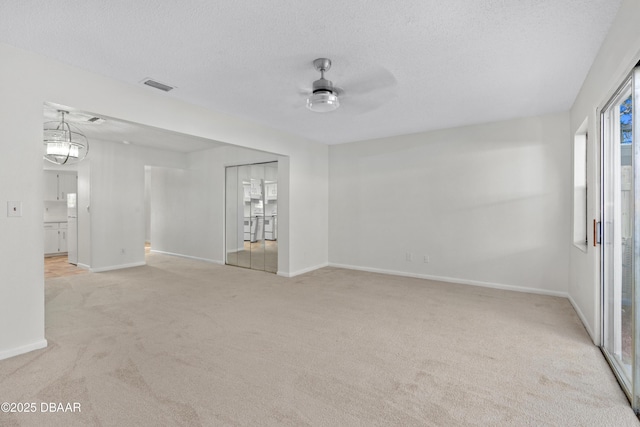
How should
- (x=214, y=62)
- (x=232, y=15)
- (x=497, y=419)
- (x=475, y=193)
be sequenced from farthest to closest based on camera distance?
(x=475, y=193) < (x=214, y=62) < (x=232, y=15) < (x=497, y=419)

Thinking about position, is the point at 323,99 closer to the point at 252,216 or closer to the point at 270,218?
the point at 270,218

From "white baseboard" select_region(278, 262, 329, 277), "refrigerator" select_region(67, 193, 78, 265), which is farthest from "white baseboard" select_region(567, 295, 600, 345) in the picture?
"refrigerator" select_region(67, 193, 78, 265)

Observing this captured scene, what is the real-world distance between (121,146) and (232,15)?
5384mm

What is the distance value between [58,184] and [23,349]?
268 inches

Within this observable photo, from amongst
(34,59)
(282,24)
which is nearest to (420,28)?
(282,24)

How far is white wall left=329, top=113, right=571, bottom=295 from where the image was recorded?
4.33 metres

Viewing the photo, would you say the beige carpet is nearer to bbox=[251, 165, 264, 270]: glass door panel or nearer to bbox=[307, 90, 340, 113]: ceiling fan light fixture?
bbox=[251, 165, 264, 270]: glass door panel

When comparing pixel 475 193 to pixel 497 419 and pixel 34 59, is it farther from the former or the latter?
pixel 34 59

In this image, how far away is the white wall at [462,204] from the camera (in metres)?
4.33

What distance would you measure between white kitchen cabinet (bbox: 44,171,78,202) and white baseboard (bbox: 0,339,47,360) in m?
6.54

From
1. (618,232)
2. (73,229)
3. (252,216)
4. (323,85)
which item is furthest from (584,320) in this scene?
(73,229)

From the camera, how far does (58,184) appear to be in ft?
25.3

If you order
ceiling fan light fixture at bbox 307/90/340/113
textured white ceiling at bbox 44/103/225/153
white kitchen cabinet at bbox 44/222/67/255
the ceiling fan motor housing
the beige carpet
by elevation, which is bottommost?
the beige carpet

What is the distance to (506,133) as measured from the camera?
461 cm
